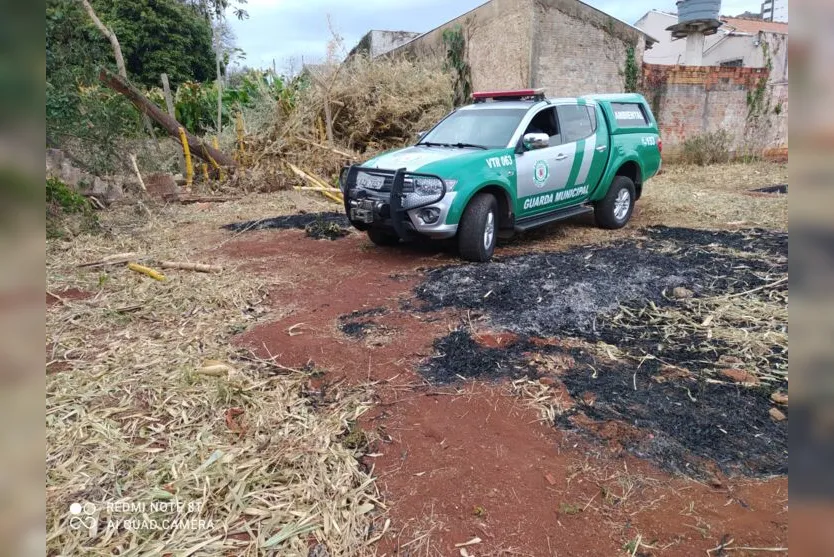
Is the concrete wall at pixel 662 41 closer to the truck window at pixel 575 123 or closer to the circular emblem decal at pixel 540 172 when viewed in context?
the truck window at pixel 575 123

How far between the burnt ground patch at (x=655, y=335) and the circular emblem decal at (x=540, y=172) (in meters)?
1.00

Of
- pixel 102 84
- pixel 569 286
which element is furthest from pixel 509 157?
pixel 102 84

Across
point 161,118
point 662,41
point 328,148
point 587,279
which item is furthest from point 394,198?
point 662,41

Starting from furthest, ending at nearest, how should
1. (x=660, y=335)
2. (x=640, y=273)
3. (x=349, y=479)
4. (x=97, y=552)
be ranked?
(x=640, y=273) < (x=660, y=335) < (x=349, y=479) < (x=97, y=552)

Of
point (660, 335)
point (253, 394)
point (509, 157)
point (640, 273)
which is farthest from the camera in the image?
point (509, 157)

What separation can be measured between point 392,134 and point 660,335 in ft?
37.2

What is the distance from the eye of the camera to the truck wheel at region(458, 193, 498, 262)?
6242mm

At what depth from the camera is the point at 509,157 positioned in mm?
6590

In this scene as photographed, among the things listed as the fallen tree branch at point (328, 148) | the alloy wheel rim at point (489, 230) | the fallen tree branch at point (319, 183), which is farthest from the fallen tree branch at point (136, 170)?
the alloy wheel rim at point (489, 230)

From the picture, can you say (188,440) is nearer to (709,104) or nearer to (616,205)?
(616,205)

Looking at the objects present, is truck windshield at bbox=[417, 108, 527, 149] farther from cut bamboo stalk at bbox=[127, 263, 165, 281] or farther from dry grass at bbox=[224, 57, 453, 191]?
dry grass at bbox=[224, 57, 453, 191]

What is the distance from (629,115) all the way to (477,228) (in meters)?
4.01

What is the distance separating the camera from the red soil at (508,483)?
7.91ft
